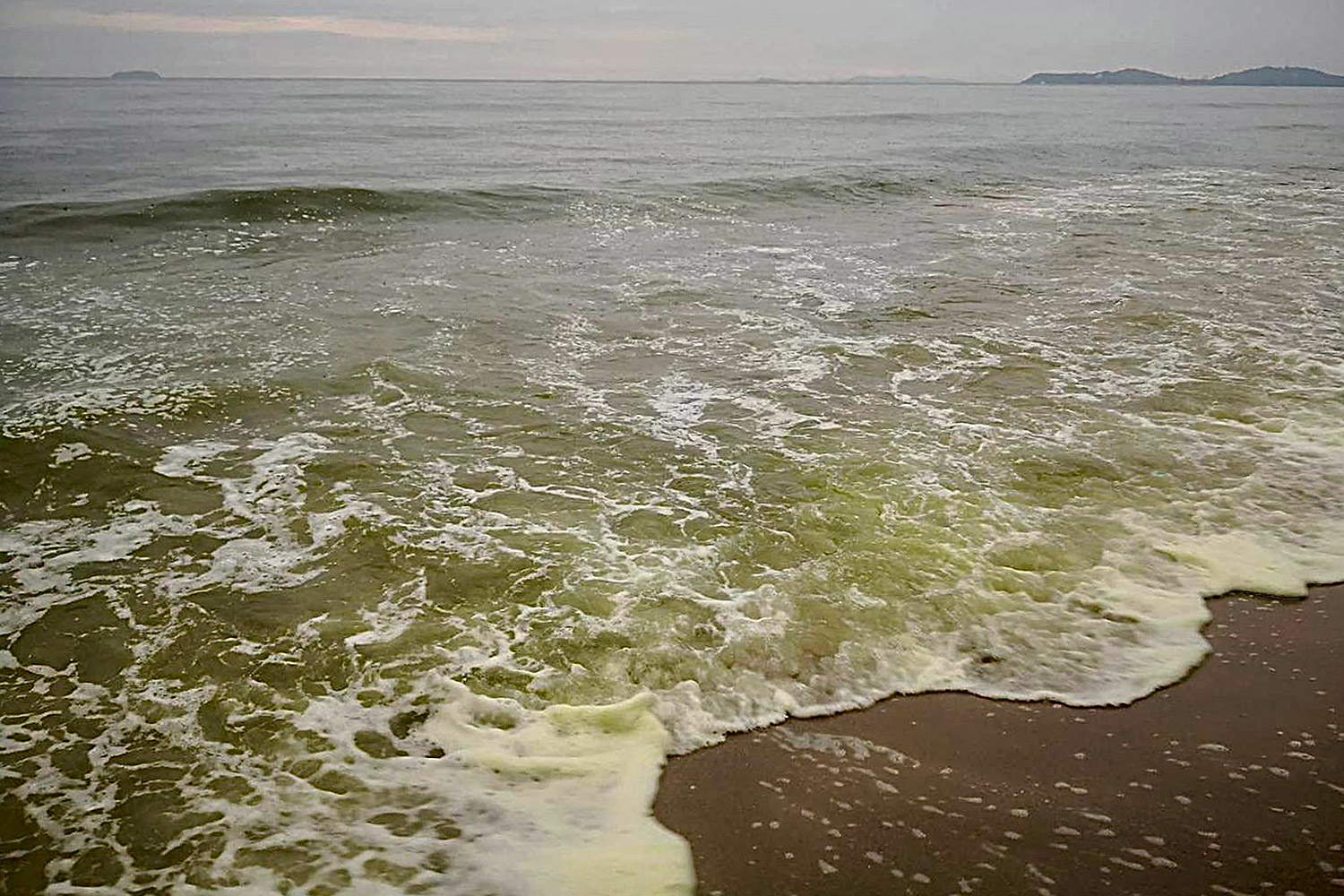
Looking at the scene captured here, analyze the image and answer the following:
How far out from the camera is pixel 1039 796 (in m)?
3.41

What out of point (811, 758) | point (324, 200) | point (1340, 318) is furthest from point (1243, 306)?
point (324, 200)

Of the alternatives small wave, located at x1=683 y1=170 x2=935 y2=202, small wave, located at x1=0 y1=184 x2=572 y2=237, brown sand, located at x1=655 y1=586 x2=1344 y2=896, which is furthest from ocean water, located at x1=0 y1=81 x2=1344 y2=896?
small wave, located at x1=683 y1=170 x2=935 y2=202

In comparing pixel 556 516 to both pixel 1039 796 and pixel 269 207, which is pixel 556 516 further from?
A: pixel 269 207

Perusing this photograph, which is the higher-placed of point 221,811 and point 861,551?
point 861,551

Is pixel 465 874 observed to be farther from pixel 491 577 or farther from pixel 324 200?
pixel 324 200

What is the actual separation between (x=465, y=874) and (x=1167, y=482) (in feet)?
17.5

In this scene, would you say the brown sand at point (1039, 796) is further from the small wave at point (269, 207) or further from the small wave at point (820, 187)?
the small wave at point (820, 187)

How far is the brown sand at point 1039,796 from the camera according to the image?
120 inches

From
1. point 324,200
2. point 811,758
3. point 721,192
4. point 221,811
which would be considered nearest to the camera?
point 221,811

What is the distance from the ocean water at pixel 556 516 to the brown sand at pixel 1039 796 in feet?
0.67

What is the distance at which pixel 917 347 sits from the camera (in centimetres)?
943

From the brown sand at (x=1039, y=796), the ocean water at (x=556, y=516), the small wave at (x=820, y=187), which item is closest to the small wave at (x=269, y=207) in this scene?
the ocean water at (x=556, y=516)

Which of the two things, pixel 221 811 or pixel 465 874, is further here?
pixel 221 811

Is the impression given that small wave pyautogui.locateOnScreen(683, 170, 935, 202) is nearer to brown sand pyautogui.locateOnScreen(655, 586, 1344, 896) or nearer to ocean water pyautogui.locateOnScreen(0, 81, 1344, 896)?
ocean water pyautogui.locateOnScreen(0, 81, 1344, 896)
